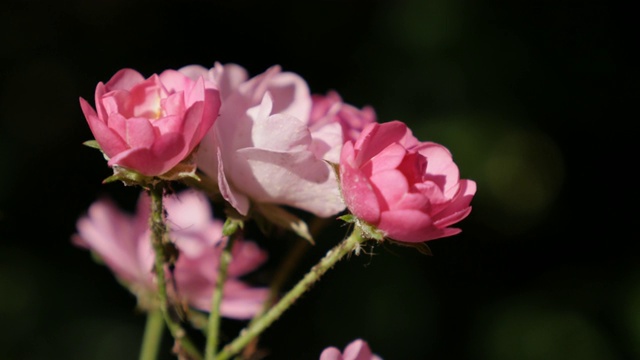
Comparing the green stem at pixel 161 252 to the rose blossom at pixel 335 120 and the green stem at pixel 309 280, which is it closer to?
the green stem at pixel 309 280

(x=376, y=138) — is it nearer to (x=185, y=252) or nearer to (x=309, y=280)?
(x=309, y=280)

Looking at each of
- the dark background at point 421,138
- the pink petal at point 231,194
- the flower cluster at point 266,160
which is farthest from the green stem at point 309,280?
the dark background at point 421,138

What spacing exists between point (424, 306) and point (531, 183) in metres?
0.52

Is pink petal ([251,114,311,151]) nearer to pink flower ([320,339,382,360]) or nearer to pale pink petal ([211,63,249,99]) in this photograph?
pale pink petal ([211,63,249,99])

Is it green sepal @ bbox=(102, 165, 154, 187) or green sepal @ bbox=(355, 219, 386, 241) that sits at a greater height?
green sepal @ bbox=(102, 165, 154, 187)

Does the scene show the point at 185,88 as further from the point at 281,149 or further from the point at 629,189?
the point at 629,189

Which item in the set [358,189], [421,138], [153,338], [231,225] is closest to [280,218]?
[231,225]

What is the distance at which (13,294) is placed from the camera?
90.0 inches

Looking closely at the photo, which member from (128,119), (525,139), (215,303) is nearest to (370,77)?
(525,139)

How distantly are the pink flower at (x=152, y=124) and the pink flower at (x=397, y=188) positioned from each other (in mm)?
150

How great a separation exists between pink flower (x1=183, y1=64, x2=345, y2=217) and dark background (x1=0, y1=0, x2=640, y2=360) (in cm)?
138

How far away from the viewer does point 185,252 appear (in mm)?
1211

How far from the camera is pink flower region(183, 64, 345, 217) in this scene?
88cm

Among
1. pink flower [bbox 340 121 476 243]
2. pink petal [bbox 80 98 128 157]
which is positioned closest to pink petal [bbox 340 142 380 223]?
pink flower [bbox 340 121 476 243]
